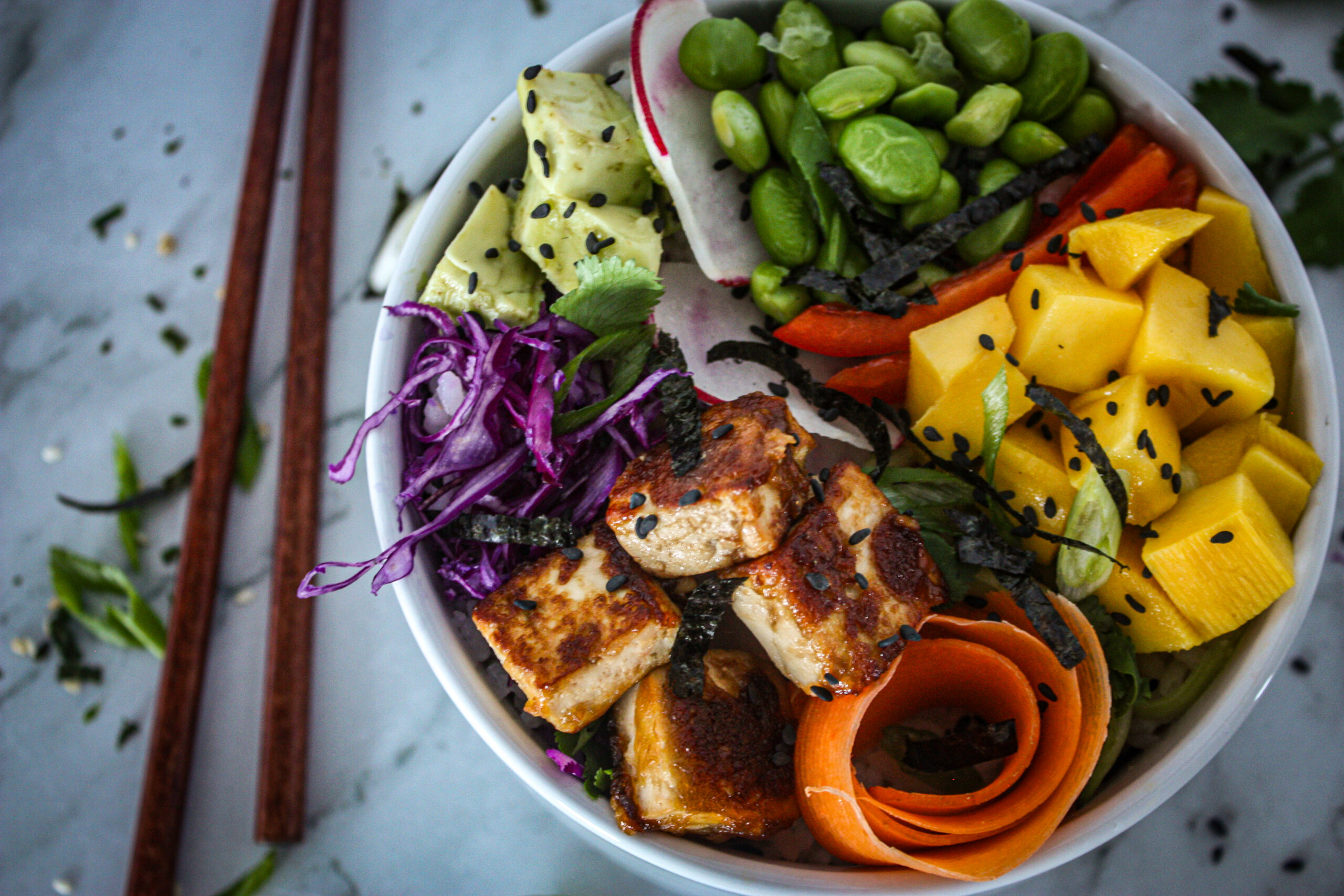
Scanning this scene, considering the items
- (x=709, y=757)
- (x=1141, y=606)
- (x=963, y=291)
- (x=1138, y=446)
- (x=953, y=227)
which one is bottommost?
(x=1141, y=606)

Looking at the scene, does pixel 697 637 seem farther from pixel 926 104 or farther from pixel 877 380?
pixel 926 104

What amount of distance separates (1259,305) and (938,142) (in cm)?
71

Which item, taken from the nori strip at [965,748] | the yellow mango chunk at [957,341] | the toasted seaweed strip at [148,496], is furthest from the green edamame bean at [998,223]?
the toasted seaweed strip at [148,496]

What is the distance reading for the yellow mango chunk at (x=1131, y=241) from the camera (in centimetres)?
165

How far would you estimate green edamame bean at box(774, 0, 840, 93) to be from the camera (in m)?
1.82

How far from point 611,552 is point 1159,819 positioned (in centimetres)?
151

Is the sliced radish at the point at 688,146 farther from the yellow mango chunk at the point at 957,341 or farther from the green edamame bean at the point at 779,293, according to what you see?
the yellow mango chunk at the point at 957,341

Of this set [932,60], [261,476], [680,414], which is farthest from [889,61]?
[261,476]

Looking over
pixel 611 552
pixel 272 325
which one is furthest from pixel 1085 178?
pixel 272 325

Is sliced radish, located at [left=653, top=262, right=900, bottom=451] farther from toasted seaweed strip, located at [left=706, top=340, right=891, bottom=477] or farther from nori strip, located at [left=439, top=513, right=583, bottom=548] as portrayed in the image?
nori strip, located at [left=439, top=513, right=583, bottom=548]

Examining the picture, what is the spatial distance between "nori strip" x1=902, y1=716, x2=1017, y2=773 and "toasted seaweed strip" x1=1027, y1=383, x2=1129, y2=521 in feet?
1.60

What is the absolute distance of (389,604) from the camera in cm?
226

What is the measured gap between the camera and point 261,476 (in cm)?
237

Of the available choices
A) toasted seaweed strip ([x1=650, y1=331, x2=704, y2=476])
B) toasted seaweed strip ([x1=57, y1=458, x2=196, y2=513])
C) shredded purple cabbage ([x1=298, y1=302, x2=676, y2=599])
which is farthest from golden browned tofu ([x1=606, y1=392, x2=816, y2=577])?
toasted seaweed strip ([x1=57, y1=458, x2=196, y2=513])
